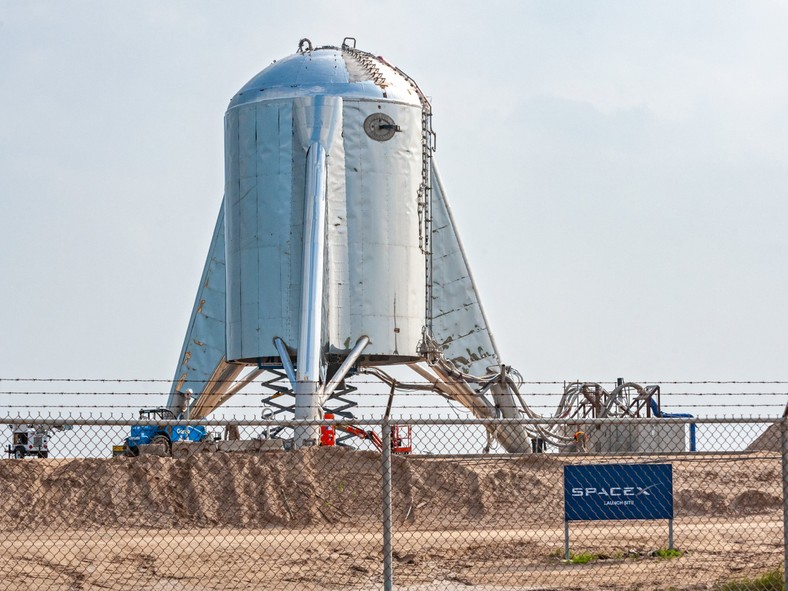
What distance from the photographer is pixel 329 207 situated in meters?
33.8

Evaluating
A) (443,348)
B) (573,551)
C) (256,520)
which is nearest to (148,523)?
(256,520)

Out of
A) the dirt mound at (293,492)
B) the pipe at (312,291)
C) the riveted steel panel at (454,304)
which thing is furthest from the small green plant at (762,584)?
the riveted steel panel at (454,304)

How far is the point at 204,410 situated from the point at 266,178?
9184 millimetres

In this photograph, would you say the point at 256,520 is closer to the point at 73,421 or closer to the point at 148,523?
the point at 148,523

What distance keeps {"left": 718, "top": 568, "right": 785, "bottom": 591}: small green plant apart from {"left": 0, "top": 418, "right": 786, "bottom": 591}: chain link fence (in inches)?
1.4

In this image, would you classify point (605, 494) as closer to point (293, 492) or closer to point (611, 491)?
point (611, 491)

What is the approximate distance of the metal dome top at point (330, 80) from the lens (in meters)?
34.7

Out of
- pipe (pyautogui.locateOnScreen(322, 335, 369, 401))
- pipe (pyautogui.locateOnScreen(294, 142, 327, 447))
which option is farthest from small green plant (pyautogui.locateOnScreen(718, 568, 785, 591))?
pipe (pyautogui.locateOnScreen(322, 335, 369, 401))

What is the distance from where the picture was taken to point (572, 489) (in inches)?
680

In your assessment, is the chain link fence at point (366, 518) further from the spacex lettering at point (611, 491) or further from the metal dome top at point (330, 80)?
the metal dome top at point (330, 80)

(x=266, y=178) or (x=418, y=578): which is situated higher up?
(x=266, y=178)

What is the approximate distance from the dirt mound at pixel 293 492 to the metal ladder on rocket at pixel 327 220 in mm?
4383

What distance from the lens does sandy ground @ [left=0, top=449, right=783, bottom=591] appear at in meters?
17.8

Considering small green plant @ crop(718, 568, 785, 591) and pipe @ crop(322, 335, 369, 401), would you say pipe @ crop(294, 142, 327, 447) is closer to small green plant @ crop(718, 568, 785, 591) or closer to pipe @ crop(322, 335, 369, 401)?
pipe @ crop(322, 335, 369, 401)
